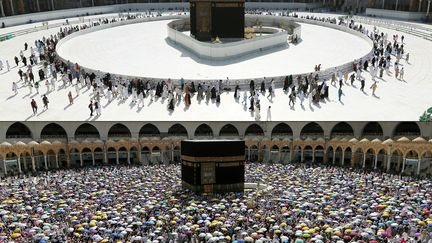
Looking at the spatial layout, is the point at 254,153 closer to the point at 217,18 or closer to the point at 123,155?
the point at 123,155

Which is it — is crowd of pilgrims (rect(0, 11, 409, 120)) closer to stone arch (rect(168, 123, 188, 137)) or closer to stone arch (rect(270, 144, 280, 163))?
stone arch (rect(168, 123, 188, 137))

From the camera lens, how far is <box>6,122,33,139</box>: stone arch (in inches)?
1072

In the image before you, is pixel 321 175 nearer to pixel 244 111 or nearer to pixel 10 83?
pixel 244 111

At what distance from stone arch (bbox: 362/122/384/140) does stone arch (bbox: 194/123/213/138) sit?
365 inches

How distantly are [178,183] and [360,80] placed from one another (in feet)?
58.1

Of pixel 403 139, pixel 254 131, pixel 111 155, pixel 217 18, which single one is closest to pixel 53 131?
pixel 111 155

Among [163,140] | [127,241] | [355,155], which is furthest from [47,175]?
[355,155]

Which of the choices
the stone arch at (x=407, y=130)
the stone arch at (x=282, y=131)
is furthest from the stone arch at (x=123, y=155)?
the stone arch at (x=407, y=130)

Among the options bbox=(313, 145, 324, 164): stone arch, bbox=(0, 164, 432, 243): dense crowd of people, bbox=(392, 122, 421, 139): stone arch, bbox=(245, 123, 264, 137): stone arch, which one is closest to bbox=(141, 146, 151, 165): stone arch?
bbox=(0, 164, 432, 243): dense crowd of people

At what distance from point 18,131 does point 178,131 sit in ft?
32.5

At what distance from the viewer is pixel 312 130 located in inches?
1091

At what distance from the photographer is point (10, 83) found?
33688mm

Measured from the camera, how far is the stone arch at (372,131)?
26.7 metres

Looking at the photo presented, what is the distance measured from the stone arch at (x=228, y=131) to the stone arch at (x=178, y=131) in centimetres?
222
